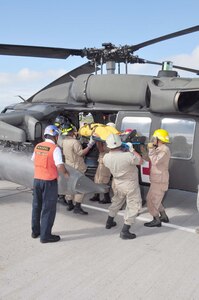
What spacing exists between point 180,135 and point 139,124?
945 millimetres

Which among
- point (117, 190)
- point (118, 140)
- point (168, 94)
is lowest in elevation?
point (117, 190)

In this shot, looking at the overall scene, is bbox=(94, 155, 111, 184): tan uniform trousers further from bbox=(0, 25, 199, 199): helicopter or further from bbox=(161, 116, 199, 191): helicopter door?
bbox=(161, 116, 199, 191): helicopter door

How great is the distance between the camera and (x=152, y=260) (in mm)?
4301

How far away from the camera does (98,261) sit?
4.26m

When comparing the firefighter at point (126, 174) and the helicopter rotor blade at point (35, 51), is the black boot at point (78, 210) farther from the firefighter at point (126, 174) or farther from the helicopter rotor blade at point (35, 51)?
the helicopter rotor blade at point (35, 51)

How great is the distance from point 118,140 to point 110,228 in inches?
63.2

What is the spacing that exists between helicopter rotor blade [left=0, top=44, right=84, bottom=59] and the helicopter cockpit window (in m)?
3.37

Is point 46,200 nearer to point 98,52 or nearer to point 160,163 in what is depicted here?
point 160,163

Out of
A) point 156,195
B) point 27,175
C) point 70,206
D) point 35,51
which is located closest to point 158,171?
point 156,195

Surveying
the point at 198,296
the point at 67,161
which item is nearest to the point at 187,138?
the point at 67,161

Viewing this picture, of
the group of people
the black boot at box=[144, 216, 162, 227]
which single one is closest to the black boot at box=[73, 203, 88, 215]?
the group of people

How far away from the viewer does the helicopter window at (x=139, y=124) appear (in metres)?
6.48

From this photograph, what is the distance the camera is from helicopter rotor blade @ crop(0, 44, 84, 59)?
23.7 feet

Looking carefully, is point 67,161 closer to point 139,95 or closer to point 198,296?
point 139,95
